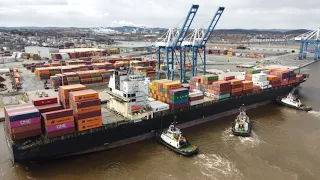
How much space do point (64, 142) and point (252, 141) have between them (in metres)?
23.7

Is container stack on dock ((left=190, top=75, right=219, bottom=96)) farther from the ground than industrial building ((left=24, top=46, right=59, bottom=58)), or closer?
closer

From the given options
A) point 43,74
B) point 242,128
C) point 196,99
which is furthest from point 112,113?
point 43,74

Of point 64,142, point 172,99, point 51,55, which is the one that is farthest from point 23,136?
point 51,55

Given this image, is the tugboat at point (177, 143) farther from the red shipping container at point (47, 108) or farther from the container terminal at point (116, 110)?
the red shipping container at point (47, 108)

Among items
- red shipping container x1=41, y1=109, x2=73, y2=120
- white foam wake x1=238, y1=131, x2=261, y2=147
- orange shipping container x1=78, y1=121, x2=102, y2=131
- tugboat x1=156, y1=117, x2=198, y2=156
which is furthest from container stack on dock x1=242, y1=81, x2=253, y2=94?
red shipping container x1=41, y1=109, x2=73, y2=120

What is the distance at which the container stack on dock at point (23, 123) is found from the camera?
25953mm

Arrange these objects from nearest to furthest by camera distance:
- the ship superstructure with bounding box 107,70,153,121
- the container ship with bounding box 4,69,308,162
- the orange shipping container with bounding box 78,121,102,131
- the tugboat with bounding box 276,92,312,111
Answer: the container ship with bounding box 4,69,308,162
the orange shipping container with bounding box 78,121,102,131
the ship superstructure with bounding box 107,70,153,121
the tugboat with bounding box 276,92,312,111

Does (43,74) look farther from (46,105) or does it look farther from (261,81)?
(261,81)

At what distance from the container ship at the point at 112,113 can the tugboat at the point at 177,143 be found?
3351 millimetres

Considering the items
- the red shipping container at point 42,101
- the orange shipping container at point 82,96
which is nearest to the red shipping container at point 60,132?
the orange shipping container at point 82,96

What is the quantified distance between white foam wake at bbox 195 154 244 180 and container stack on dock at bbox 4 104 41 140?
59.6ft

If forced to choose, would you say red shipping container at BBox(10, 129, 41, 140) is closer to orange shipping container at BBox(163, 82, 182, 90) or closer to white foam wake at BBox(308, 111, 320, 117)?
orange shipping container at BBox(163, 82, 182, 90)

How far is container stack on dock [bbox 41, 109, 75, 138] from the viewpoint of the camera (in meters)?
26.9

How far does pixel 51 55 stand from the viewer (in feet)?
366
